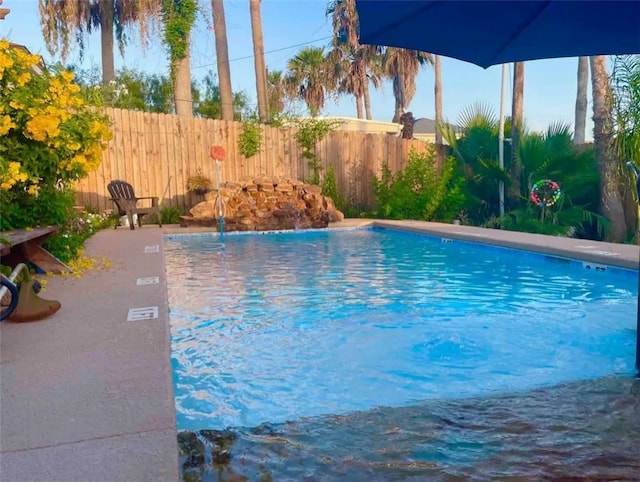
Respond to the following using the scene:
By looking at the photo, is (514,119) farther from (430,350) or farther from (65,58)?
(65,58)

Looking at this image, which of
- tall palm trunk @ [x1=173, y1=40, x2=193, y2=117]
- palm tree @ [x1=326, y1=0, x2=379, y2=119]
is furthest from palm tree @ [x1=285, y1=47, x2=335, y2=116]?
tall palm trunk @ [x1=173, y1=40, x2=193, y2=117]

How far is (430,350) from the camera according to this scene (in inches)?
161

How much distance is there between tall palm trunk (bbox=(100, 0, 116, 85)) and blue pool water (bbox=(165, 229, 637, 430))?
1332cm

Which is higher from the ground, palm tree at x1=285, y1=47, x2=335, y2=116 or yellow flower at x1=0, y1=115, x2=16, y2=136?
palm tree at x1=285, y1=47, x2=335, y2=116

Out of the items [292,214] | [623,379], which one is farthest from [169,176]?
[623,379]

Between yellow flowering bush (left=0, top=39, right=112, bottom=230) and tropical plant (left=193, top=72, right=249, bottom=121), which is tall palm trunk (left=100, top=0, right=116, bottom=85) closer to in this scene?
tropical plant (left=193, top=72, right=249, bottom=121)

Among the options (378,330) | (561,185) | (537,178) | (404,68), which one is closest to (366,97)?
(404,68)

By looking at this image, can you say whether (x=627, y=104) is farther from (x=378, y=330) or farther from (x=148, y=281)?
(x=148, y=281)

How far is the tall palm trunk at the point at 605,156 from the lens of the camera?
10805mm

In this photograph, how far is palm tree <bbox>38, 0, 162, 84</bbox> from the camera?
57.5ft

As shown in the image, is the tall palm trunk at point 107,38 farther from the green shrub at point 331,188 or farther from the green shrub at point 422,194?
the green shrub at point 422,194

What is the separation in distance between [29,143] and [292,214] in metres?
7.37

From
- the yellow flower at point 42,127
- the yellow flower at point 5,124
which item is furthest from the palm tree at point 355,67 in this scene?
the yellow flower at point 5,124

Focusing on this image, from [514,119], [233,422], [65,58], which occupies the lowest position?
[233,422]
